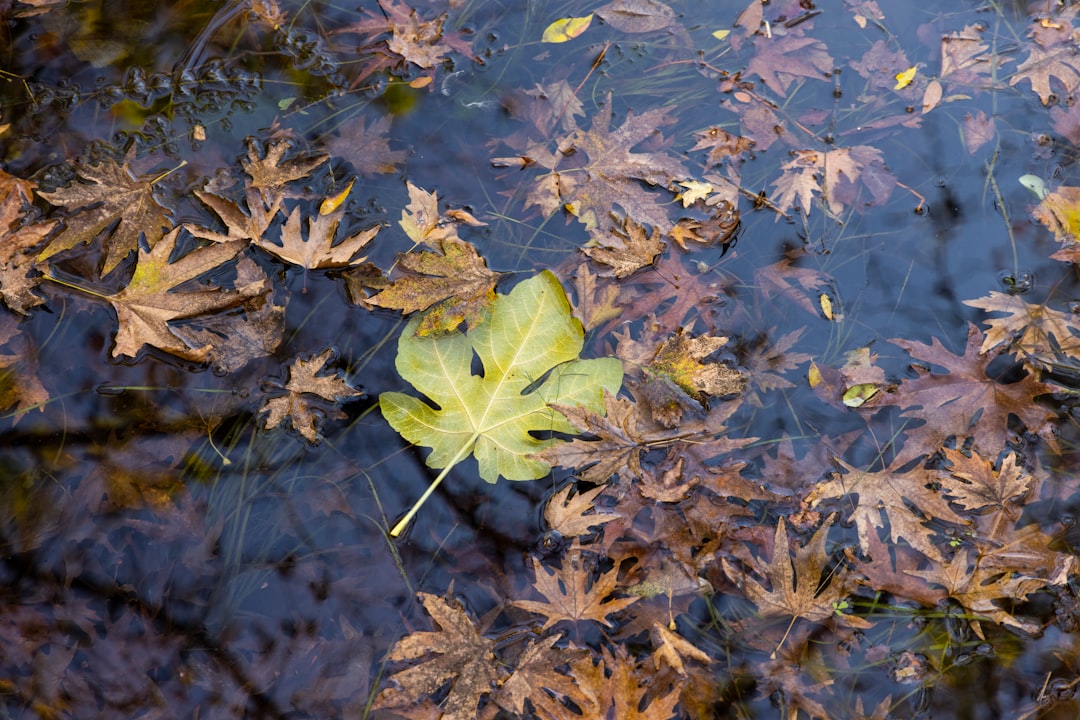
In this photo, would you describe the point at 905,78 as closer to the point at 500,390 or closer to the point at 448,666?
the point at 500,390

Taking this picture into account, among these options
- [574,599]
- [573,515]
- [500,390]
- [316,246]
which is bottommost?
[574,599]

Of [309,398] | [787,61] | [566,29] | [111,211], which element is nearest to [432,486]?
[309,398]

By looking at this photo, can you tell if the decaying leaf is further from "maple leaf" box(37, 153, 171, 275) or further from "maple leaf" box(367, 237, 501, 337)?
"maple leaf" box(37, 153, 171, 275)

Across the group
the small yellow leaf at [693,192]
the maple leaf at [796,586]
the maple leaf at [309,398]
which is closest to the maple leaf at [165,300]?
the maple leaf at [309,398]

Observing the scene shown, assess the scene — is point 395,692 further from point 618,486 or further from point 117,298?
point 117,298

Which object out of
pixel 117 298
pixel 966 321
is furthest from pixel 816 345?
pixel 117 298

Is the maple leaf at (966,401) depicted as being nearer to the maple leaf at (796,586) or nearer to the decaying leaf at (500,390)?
the maple leaf at (796,586)
